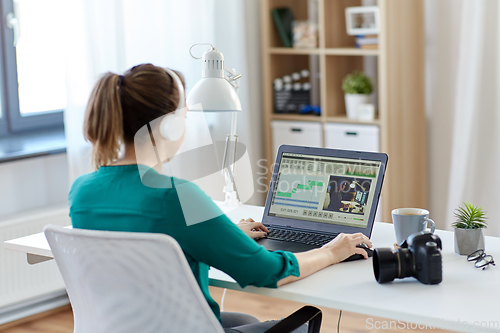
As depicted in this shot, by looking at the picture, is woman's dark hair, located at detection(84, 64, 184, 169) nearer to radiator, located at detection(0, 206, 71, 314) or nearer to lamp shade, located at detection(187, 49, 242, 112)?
lamp shade, located at detection(187, 49, 242, 112)

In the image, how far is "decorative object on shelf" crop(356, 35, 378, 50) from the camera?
335 centimetres

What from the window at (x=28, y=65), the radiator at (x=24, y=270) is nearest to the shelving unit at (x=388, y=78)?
the window at (x=28, y=65)

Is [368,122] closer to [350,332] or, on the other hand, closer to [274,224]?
[350,332]

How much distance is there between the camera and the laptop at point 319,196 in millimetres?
1777

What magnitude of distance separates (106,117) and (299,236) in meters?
0.72

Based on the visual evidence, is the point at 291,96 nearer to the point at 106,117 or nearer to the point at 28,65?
the point at 28,65

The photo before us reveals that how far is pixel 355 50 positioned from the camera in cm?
337

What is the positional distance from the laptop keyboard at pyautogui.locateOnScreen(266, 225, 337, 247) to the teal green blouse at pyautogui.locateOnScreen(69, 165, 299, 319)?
1.05 feet

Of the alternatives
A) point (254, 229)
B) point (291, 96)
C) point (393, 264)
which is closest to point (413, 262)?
point (393, 264)

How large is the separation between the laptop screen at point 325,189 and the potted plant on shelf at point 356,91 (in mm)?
1604

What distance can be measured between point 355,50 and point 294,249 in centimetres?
193

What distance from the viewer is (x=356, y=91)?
3455 millimetres

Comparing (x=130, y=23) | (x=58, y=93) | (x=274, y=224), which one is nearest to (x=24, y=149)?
(x=58, y=93)

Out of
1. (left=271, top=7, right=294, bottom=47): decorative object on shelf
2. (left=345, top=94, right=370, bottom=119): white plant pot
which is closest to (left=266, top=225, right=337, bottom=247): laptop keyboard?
(left=345, top=94, right=370, bottom=119): white plant pot
